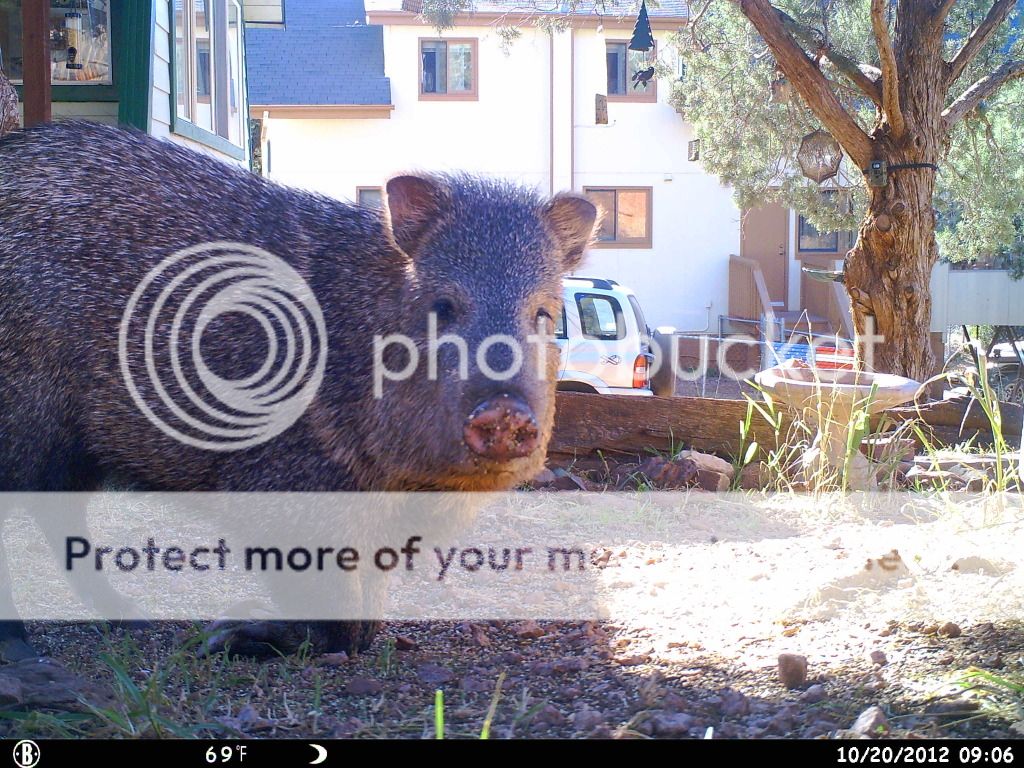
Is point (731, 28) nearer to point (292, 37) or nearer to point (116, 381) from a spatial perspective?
point (116, 381)

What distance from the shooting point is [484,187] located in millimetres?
3045

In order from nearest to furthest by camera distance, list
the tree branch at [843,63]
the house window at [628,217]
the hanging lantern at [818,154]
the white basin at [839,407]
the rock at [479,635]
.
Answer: the rock at [479,635]
the white basin at [839,407]
the tree branch at [843,63]
the hanging lantern at [818,154]
the house window at [628,217]

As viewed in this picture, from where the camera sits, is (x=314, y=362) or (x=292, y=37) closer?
(x=314, y=362)

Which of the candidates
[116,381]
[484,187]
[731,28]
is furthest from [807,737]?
[731,28]

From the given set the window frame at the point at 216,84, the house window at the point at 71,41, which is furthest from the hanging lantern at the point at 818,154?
the house window at the point at 71,41

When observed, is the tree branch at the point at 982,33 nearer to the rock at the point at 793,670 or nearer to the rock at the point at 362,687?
the rock at the point at 793,670

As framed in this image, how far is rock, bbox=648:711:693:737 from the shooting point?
2133 millimetres

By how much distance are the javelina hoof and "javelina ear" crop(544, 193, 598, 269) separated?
123 centimetres

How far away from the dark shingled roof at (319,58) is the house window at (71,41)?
9.92 meters

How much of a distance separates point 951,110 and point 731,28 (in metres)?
3.18

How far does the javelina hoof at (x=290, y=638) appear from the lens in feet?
9.33

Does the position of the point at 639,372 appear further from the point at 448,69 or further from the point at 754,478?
the point at 448,69

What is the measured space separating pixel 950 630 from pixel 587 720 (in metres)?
1.01

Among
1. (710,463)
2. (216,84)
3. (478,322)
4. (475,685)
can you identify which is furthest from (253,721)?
(216,84)
